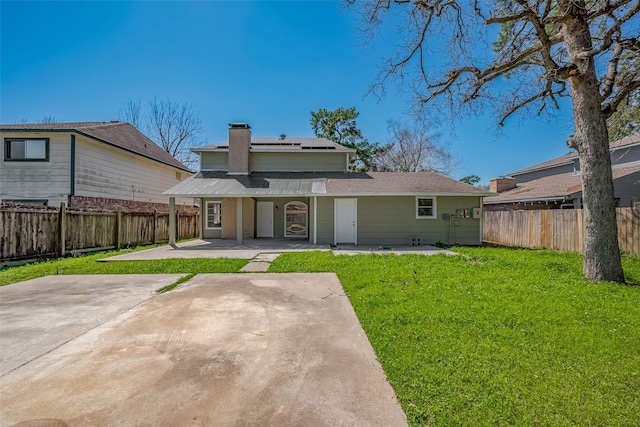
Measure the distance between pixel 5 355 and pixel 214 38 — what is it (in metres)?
11.0

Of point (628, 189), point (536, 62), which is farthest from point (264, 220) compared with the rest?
point (628, 189)

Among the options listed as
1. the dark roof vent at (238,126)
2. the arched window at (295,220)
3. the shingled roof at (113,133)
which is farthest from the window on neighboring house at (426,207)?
the shingled roof at (113,133)

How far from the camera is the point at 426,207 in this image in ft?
41.9

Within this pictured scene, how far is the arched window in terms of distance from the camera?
50.2 ft

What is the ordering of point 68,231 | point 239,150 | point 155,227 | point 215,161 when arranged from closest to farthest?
point 68,231
point 155,227
point 239,150
point 215,161

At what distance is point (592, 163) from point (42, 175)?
710 inches

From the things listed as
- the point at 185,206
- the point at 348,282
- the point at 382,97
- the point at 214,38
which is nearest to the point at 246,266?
the point at 348,282

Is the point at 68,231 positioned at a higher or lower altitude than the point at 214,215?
lower

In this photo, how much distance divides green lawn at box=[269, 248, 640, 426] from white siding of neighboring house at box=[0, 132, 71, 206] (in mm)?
12599

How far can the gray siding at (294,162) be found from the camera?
1533cm

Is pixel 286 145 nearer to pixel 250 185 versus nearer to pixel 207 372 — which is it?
pixel 250 185

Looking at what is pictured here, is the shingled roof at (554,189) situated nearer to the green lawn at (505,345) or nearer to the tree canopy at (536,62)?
the tree canopy at (536,62)

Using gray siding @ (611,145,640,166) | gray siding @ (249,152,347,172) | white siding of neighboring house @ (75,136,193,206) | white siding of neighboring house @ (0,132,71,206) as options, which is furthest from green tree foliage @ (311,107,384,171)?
white siding of neighboring house @ (0,132,71,206)

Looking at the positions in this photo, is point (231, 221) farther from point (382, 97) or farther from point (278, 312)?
point (278, 312)
